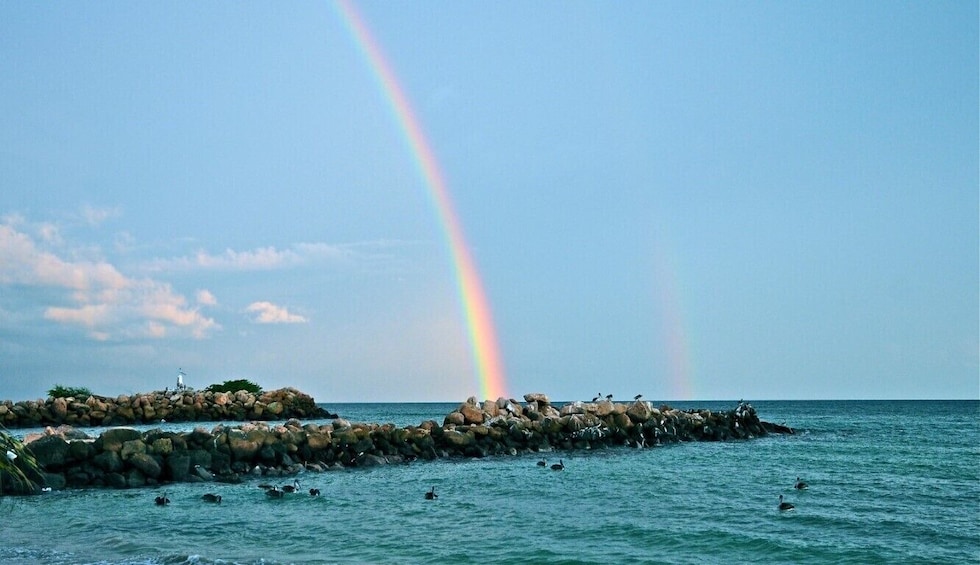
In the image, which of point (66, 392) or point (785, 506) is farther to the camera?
point (66, 392)

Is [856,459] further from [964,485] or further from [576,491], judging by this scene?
[576,491]

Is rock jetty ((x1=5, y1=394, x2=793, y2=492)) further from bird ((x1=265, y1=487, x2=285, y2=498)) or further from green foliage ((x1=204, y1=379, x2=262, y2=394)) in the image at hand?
green foliage ((x1=204, y1=379, x2=262, y2=394))

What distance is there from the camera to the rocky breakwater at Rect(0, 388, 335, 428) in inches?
2382

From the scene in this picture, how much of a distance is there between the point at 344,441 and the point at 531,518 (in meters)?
14.2

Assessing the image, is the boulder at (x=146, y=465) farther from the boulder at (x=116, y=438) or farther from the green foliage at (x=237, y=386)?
the green foliage at (x=237, y=386)

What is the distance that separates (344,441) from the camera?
3209cm

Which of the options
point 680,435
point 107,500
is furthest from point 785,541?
point 680,435

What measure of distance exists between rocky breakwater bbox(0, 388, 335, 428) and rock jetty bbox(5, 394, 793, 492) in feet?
110

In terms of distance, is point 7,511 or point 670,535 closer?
point 670,535

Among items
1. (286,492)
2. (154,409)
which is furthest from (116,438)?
(154,409)

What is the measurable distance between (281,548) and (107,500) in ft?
29.7

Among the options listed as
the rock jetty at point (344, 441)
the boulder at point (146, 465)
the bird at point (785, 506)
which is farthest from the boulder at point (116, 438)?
the bird at point (785, 506)

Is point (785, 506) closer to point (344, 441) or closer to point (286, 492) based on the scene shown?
point (286, 492)

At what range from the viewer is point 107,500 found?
22.5m
